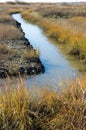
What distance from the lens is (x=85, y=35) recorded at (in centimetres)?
1706

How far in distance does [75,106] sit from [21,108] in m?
0.91

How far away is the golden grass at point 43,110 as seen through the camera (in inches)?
248

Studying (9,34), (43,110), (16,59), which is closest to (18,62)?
(16,59)

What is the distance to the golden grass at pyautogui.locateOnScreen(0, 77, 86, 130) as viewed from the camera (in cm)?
629

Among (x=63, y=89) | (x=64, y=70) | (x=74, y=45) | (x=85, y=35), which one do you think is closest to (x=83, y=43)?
(x=74, y=45)

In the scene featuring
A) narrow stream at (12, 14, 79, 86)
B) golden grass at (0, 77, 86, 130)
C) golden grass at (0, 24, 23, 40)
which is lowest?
golden grass at (0, 24, 23, 40)

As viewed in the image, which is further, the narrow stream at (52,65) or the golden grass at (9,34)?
the golden grass at (9,34)

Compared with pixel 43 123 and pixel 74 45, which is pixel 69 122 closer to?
pixel 43 123

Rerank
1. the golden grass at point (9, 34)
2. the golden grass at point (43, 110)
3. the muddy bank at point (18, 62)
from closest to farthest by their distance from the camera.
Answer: the golden grass at point (43, 110) → the muddy bank at point (18, 62) → the golden grass at point (9, 34)

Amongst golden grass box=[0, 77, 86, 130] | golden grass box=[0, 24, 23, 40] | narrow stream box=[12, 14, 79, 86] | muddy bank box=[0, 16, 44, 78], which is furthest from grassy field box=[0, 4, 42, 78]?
golden grass box=[0, 77, 86, 130]

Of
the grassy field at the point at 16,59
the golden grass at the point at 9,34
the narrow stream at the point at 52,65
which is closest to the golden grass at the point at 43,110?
the narrow stream at the point at 52,65

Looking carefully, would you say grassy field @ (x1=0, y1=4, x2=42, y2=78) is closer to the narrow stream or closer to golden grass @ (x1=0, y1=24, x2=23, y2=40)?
the narrow stream

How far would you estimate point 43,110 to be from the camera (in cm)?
677

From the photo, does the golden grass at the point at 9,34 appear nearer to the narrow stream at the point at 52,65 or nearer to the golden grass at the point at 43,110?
the narrow stream at the point at 52,65
